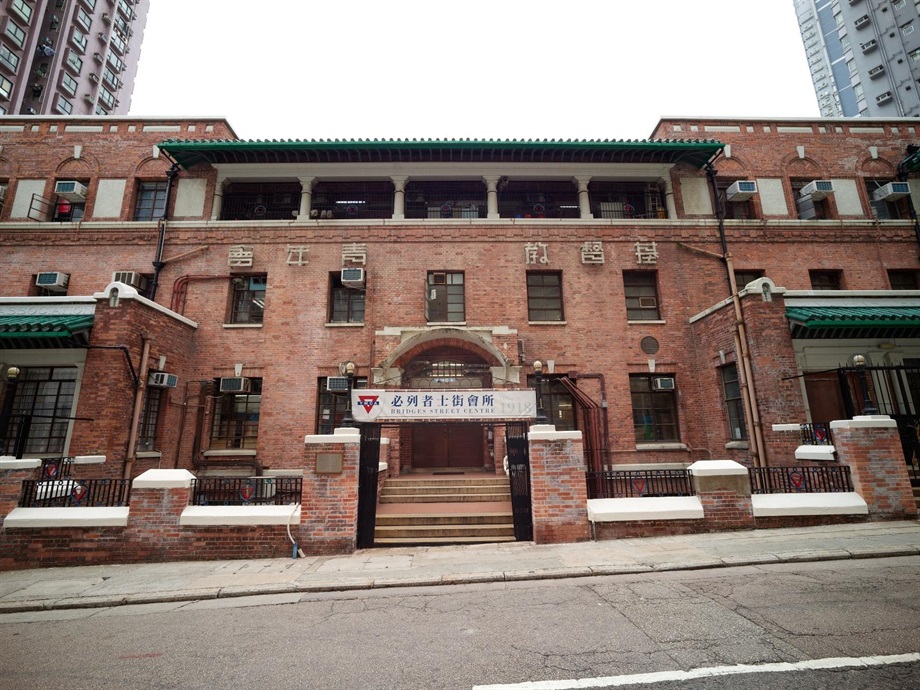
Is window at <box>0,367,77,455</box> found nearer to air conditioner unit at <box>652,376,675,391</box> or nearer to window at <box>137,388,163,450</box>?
window at <box>137,388,163,450</box>

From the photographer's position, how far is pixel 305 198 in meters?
16.4

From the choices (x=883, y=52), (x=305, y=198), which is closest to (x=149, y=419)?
(x=305, y=198)

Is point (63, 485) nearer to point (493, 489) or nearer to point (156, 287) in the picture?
point (156, 287)

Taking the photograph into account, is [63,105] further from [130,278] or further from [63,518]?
[63,518]

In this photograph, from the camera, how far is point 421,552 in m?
8.28

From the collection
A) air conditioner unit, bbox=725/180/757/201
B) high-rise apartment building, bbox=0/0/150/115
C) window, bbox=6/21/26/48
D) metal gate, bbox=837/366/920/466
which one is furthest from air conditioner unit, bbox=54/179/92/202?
window, bbox=6/21/26/48

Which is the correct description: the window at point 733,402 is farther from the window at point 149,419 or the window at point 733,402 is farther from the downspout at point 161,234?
the downspout at point 161,234

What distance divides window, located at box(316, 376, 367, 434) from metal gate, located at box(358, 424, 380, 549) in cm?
580

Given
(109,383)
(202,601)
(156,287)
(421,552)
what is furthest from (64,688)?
(156,287)

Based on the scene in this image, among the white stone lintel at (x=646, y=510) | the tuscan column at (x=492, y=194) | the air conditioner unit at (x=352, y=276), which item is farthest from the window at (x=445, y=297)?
the white stone lintel at (x=646, y=510)

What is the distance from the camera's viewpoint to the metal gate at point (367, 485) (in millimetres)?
8602

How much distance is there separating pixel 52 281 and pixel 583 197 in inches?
762

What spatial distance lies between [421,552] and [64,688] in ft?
17.3

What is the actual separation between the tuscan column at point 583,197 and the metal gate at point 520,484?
10.5 metres
